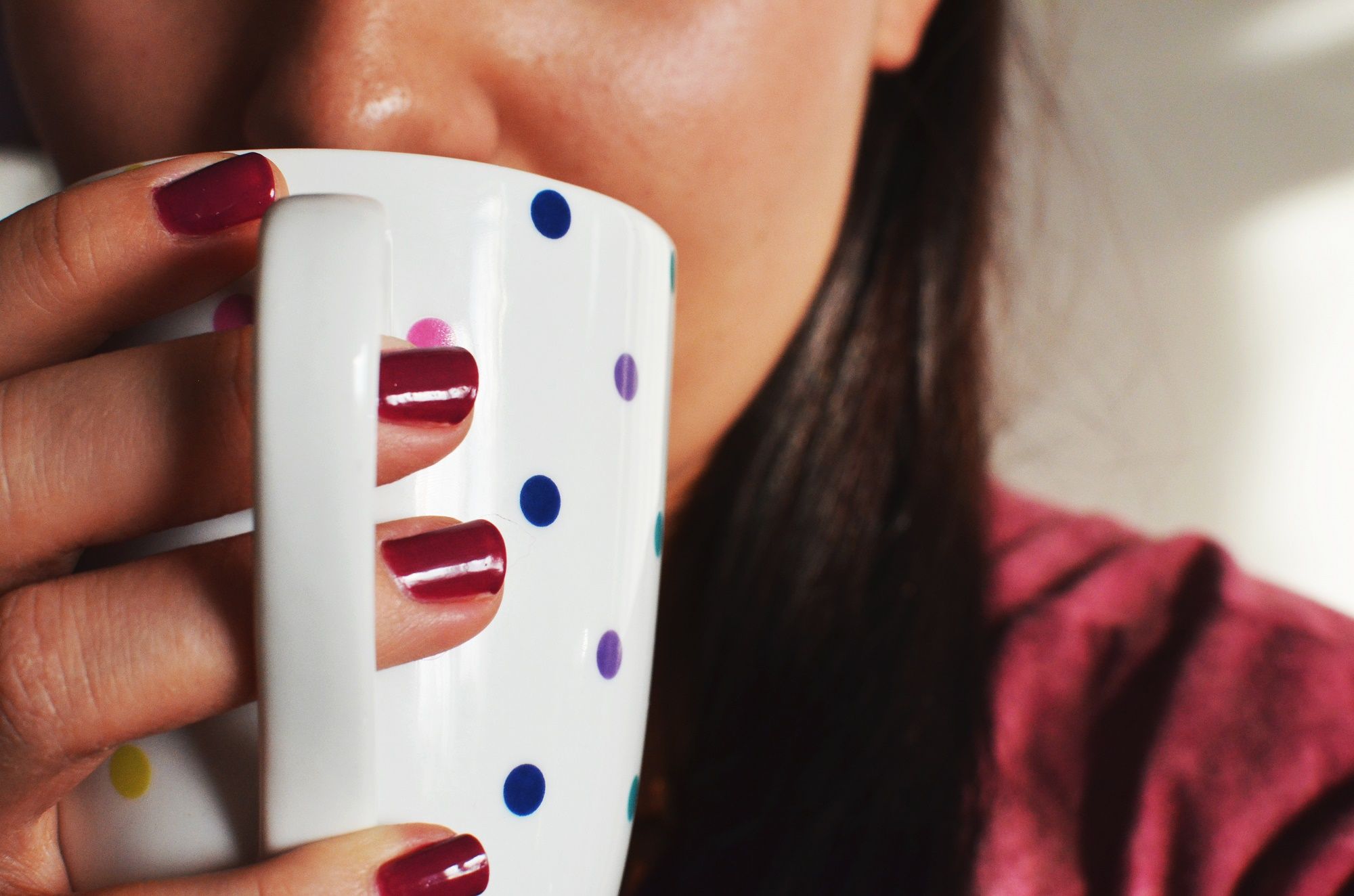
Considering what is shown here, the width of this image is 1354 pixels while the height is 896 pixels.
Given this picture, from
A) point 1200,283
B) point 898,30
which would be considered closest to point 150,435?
point 898,30

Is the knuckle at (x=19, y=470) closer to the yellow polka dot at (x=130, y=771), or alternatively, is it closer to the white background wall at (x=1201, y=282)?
the yellow polka dot at (x=130, y=771)

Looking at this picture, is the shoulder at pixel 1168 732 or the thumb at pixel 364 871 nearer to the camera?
the thumb at pixel 364 871

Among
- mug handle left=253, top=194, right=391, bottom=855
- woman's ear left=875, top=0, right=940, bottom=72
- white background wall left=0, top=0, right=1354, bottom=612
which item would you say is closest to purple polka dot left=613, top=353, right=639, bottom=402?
mug handle left=253, top=194, right=391, bottom=855

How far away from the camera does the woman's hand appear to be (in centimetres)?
33

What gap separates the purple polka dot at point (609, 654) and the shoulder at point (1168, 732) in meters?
0.66

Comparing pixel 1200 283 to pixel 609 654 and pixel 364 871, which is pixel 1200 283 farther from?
pixel 364 871

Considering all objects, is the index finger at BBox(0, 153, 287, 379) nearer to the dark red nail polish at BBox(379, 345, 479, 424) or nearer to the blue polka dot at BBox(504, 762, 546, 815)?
the dark red nail polish at BBox(379, 345, 479, 424)

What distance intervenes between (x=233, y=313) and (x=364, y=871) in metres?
0.20

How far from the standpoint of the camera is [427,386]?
1.05ft

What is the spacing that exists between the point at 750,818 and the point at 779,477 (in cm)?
33

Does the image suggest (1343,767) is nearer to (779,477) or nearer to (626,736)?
(779,477)

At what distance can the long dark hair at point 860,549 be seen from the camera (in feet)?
3.07

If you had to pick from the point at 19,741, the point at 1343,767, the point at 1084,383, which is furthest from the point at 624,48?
the point at 1084,383

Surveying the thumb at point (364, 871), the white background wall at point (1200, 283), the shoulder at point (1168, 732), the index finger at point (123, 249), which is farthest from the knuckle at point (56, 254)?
the white background wall at point (1200, 283)
